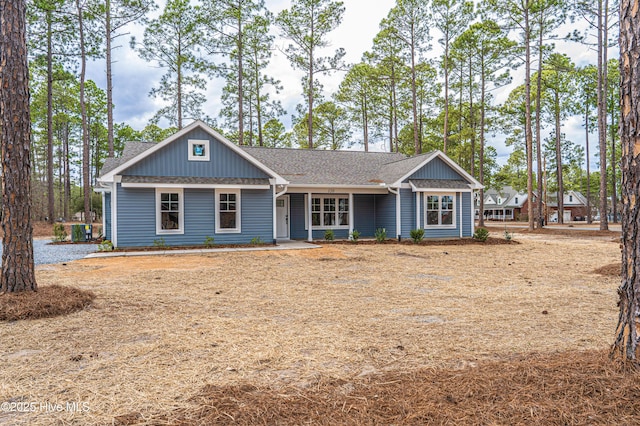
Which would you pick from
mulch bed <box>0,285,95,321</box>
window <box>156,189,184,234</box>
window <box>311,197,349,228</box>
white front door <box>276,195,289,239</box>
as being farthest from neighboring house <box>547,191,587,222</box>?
mulch bed <box>0,285,95,321</box>

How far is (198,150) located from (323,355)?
12.1 meters

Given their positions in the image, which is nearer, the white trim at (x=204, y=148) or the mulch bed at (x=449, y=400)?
the mulch bed at (x=449, y=400)

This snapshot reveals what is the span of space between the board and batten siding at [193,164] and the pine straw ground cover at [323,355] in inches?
270

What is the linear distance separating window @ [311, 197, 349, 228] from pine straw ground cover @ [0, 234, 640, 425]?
1012 centimetres

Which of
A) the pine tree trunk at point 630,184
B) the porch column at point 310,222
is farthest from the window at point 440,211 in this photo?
the pine tree trunk at point 630,184

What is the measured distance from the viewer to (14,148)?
17.0 feet

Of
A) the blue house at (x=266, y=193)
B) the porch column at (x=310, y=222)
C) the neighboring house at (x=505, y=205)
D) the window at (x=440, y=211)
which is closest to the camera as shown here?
the blue house at (x=266, y=193)

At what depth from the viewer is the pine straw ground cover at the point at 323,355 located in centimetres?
232

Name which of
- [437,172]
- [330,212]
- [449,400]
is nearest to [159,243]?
[330,212]

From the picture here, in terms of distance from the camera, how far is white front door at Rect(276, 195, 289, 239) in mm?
17359

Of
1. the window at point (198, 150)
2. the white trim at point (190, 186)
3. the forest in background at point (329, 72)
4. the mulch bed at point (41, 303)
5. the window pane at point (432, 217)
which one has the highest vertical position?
the forest in background at point (329, 72)

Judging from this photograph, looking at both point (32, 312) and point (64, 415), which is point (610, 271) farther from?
point (32, 312)

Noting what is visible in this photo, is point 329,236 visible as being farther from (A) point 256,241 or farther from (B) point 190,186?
(B) point 190,186

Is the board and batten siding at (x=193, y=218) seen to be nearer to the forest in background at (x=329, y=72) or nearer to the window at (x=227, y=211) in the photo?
the window at (x=227, y=211)
